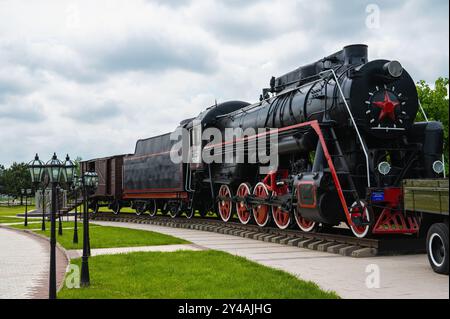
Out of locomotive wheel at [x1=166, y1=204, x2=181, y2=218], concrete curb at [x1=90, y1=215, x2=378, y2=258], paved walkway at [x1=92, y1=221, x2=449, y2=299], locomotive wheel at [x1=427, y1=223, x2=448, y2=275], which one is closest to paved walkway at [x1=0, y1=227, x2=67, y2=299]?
paved walkway at [x1=92, y1=221, x2=449, y2=299]

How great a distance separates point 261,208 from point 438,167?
576 centimetres

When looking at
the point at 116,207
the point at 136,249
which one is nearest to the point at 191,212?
the point at 136,249

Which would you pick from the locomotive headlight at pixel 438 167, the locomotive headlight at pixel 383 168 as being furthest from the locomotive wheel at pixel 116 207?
the locomotive headlight at pixel 438 167

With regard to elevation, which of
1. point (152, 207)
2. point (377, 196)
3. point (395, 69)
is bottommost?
point (152, 207)

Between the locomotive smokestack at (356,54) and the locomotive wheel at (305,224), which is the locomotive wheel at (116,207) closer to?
the locomotive wheel at (305,224)

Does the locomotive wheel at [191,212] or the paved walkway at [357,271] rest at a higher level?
the locomotive wheel at [191,212]

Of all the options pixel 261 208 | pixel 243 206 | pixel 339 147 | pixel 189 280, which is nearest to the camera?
pixel 189 280

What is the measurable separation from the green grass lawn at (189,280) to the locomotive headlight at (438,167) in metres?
4.60

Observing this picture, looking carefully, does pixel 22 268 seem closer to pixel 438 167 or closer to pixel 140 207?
pixel 438 167

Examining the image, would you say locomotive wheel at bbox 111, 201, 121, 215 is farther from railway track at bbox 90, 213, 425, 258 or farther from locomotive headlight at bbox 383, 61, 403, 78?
locomotive headlight at bbox 383, 61, 403, 78

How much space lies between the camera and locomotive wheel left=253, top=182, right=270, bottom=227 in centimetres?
1487

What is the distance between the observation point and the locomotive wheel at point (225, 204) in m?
17.7

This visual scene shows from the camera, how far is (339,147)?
11414 mm
